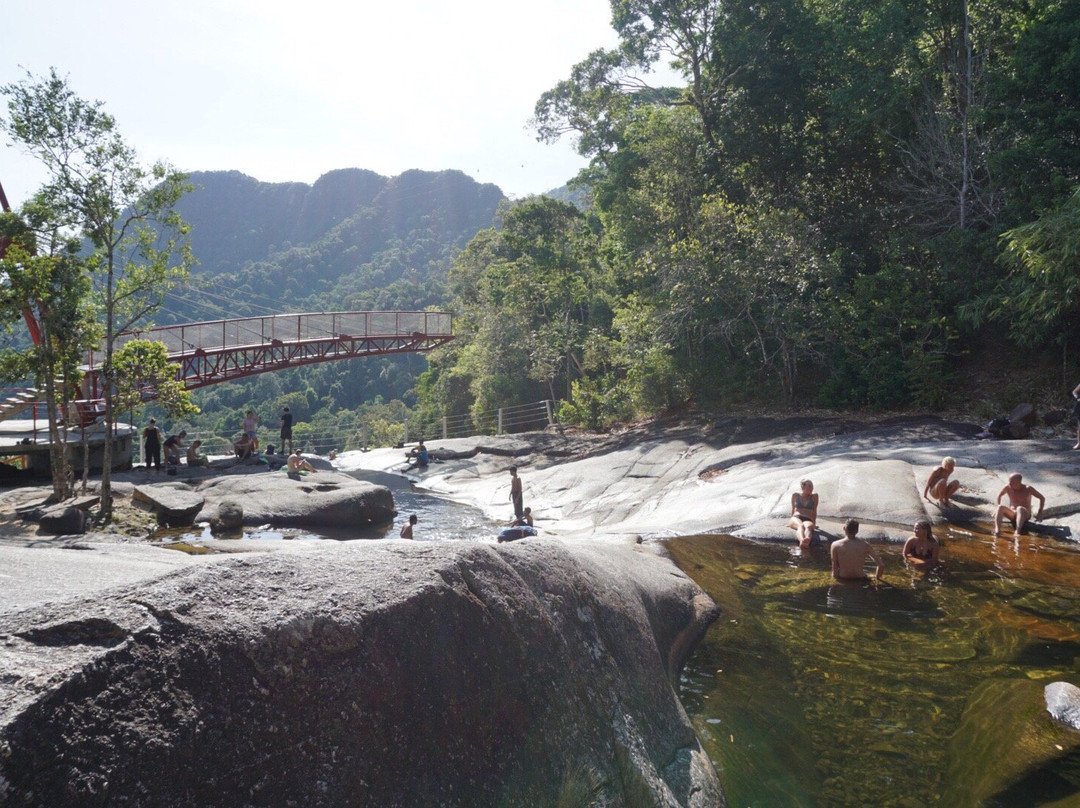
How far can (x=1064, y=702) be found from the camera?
5.47 meters

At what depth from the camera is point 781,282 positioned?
2081 cm

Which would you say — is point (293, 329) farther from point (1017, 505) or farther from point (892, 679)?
point (892, 679)

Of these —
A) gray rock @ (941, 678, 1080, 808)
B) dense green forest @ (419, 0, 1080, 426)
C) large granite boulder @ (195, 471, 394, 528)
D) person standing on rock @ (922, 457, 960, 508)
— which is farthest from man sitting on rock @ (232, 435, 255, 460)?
gray rock @ (941, 678, 1080, 808)

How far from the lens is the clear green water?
15.5ft

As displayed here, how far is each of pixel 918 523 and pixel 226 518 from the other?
12.5 meters

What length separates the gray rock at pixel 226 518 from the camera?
14878 millimetres

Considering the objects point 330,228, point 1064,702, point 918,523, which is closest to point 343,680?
point 1064,702

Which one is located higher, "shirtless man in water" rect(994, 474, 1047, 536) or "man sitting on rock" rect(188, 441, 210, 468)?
"shirtless man in water" rect(994, 474, 1047, 536)

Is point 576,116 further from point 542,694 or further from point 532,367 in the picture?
point 542,694

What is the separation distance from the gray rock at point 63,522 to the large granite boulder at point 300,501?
110 inches

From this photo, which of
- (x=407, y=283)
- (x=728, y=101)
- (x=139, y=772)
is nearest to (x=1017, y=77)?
(x=728, y=101)

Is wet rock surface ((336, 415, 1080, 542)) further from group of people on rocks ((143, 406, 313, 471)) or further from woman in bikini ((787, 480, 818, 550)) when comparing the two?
group of people on rocks ((143, 406, 313, 471))

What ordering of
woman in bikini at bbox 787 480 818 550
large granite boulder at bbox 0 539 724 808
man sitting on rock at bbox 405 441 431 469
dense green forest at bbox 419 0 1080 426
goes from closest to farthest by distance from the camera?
large granite boulder at bbox 0 539 724 808 → woman in bikini at bbox 787 480 818 550 → dense green forest at bbox 419 0 1080 426 → man sitting on rock at bbox 405 441 431 469

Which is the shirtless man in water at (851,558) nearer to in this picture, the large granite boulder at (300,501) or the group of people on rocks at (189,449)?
the large granite boulder at (300,501)
